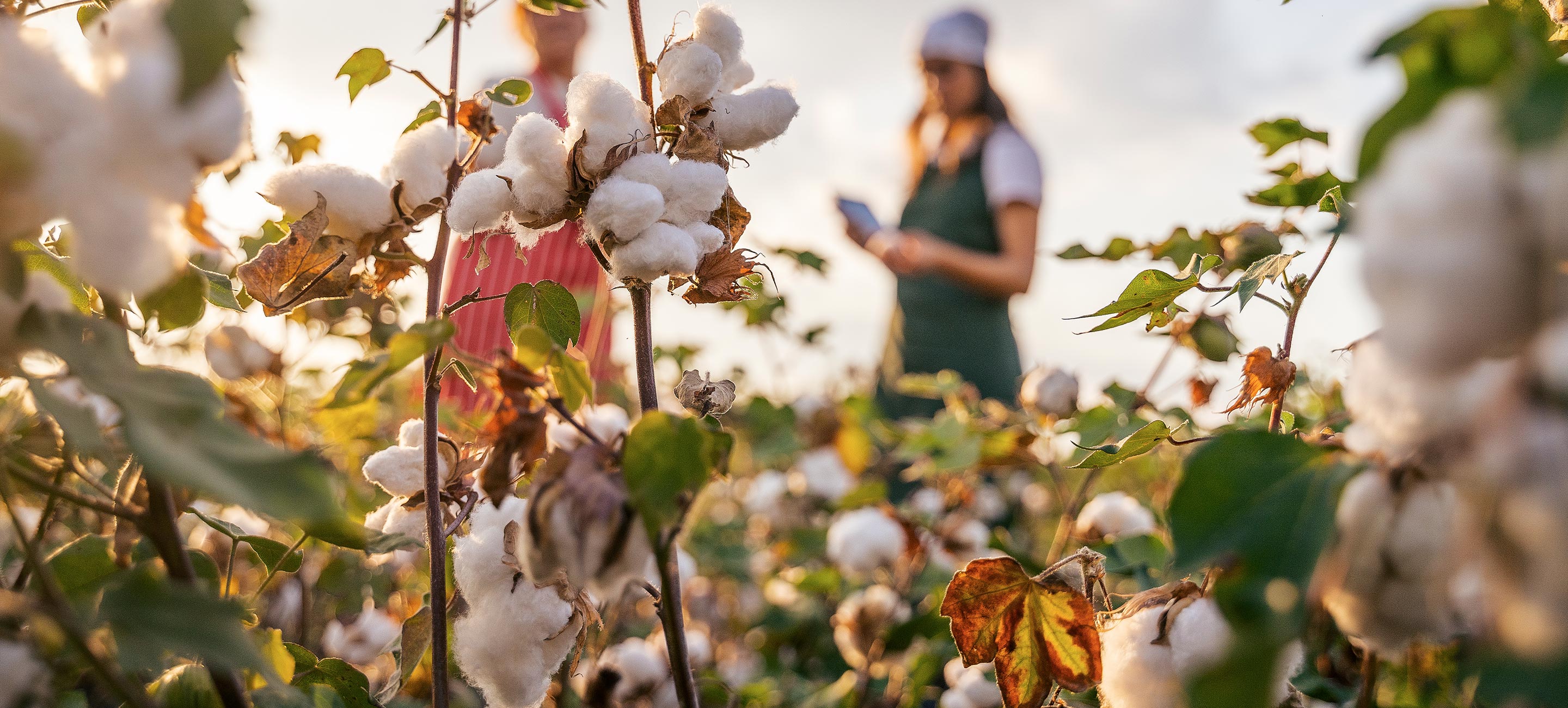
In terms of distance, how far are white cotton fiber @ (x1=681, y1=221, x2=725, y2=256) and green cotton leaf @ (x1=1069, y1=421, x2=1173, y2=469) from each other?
29 cm

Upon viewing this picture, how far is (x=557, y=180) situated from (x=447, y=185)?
120 mm

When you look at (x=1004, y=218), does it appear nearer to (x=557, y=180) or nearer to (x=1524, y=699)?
(x=557, y=180)

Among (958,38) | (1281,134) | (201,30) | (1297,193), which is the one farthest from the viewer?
(958,38)

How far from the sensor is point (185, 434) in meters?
0.35

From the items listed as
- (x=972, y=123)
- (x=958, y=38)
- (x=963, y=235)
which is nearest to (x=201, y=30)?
(x=963, y=235)

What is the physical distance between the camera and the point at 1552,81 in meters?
0.27

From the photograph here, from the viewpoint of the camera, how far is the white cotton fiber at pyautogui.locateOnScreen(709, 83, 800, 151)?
1.99 feet

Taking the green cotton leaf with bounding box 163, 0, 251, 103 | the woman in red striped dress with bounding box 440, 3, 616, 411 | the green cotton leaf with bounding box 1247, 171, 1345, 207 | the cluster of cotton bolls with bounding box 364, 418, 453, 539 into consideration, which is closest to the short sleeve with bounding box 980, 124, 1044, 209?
the woman in red striped dress with bounding box 440, 3, 616, 411

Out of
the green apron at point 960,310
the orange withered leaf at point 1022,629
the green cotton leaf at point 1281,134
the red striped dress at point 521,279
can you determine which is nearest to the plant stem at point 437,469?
the orange withered leaf at point 1022,629

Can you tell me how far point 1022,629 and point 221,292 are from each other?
2.04 ft

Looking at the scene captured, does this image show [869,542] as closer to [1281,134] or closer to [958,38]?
[1281,134]

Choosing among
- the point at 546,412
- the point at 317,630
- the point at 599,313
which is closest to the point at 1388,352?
the point at 546,412

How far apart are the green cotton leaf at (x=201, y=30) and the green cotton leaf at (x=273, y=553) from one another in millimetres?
402

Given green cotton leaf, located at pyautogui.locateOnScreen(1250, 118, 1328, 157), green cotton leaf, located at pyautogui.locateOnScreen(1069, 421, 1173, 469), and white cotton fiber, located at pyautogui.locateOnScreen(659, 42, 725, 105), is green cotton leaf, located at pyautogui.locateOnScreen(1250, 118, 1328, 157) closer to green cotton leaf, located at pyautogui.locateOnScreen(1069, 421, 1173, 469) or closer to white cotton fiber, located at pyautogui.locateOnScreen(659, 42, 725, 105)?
green cotton leaf, located at pyautogui.locateOnScreen(1069, 421, 1173, 469)
